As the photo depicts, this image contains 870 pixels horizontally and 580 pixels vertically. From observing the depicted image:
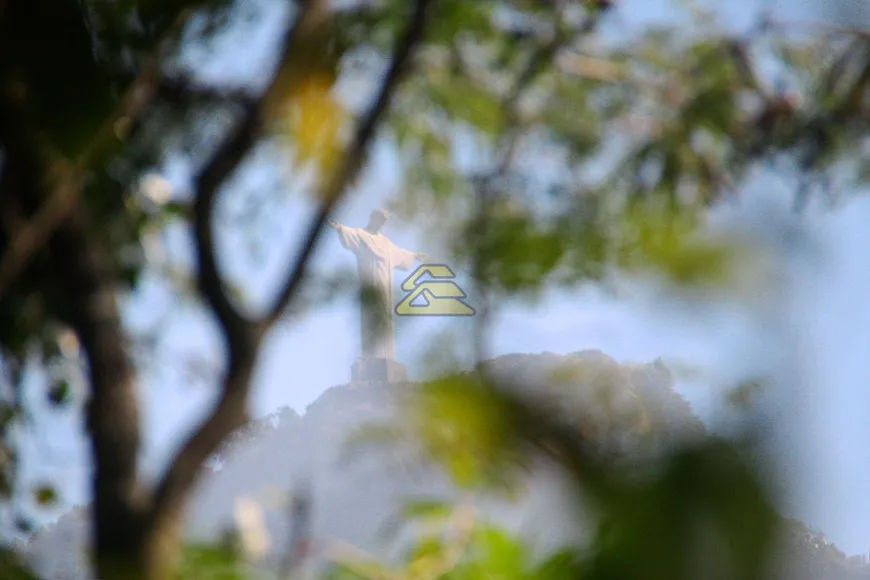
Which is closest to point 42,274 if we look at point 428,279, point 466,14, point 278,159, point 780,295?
point 278,159

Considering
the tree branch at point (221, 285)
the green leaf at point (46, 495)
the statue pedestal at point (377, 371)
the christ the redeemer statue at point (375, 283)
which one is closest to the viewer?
the tree branch at point (221, 285)

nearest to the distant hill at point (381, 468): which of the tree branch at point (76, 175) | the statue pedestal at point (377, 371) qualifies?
the statue pedestal at point (377, 371)

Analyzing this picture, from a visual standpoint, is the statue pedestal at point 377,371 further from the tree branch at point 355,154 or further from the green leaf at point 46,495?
the green leaf at point 46,495

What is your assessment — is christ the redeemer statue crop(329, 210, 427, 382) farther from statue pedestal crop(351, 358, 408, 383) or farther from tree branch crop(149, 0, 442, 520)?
tree branch crop(149, 0, 442, 520)

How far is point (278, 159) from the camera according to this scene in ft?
2.95

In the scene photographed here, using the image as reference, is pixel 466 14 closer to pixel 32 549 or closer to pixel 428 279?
pixel 428 279

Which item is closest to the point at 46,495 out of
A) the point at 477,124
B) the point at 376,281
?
the point at 376,281

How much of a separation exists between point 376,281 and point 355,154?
0.91ft

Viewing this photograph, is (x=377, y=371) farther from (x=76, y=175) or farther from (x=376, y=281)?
(x=76, y=175)

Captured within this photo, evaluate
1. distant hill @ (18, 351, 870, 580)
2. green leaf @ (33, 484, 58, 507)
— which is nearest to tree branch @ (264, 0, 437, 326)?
distant hill @ (18, 351, 870, 580)

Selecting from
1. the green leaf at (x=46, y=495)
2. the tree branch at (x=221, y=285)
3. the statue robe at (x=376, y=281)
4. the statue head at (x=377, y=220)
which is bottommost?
the green leaf at (x=46, y=495)

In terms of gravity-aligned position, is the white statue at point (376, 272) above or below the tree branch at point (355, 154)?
below

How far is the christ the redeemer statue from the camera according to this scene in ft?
2.85

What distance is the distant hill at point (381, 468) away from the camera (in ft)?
1.63
